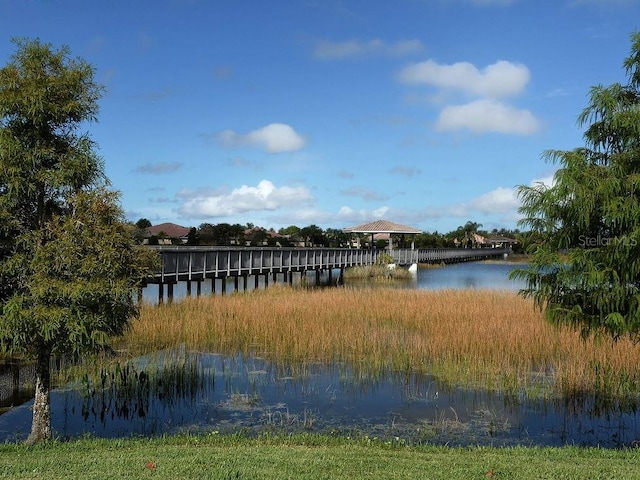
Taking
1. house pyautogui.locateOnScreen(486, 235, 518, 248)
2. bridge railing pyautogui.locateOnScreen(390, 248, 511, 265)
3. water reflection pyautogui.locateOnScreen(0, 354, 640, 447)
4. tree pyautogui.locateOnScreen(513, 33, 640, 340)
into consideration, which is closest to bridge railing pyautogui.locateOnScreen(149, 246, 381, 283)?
water reflection pyautogui.locateOnScreen(0, 354, 640, 447)

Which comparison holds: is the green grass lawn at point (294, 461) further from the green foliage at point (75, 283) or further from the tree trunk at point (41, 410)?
the green foliage at point (75, 283)

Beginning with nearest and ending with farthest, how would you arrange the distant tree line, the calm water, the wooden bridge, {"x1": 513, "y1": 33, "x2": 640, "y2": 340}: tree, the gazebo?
{"x1": 513, "y1": 33, "x2": 640, "y2": 340}: tree → the calm water → the wooden bridge → the gazebo → the distant tree line

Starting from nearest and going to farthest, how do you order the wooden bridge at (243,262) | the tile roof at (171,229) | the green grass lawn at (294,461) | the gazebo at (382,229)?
the green grass lawn at (294,461) < the wooden bridge at (243,262) < the gazebo at (382,229) < the tile roof at (171,229)

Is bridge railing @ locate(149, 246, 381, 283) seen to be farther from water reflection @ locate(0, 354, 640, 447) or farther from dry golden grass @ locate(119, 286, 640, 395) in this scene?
water reflection @ locate(0, 354, 640, 447)

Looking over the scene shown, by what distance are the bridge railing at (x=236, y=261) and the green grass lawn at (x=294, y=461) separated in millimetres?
7874

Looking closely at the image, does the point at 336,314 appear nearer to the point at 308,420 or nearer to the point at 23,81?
the point at 308,420

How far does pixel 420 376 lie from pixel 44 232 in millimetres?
8411

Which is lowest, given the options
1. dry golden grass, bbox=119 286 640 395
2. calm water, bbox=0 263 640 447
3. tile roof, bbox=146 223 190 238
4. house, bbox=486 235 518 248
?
calm water, bbox=0 263 640 447

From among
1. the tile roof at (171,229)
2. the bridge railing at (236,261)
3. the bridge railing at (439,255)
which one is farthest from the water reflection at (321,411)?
the tile roof at (171,229)

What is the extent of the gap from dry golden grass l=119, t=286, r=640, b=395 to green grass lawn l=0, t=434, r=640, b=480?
3.58 meters

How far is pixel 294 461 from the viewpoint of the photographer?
6.82 meters

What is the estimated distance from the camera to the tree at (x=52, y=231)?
26.7ft

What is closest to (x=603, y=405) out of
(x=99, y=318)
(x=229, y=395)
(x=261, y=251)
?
(x=229, y=395)

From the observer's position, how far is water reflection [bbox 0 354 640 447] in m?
9.70
